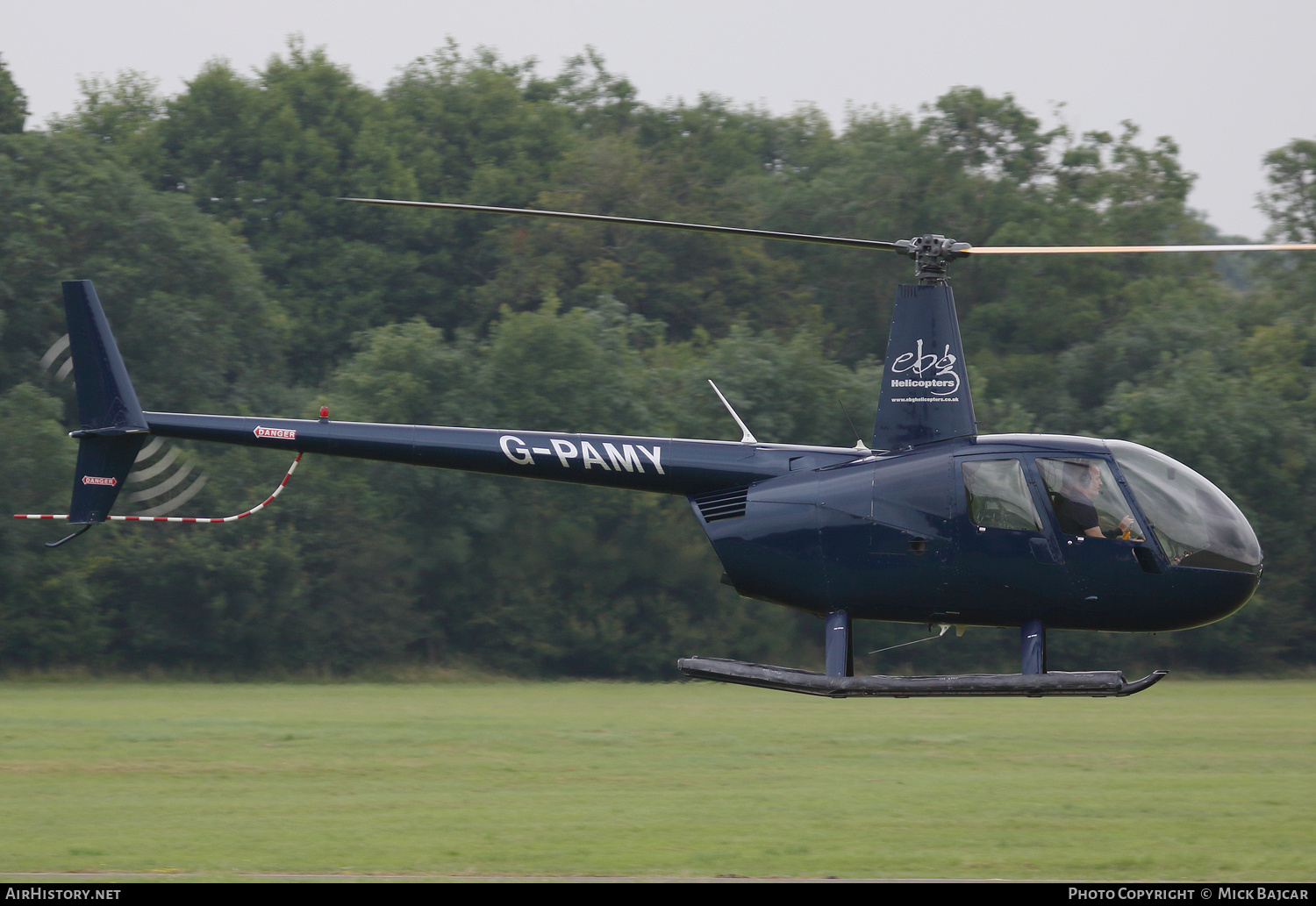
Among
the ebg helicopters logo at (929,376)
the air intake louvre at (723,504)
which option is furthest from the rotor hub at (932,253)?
the air intake louvre at (723,504)

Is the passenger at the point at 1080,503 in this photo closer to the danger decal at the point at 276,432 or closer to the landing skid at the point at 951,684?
the landing skid at the point at 951,684

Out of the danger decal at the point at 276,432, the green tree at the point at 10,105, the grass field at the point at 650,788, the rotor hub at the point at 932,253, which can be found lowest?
the grass field at the point at 650,788

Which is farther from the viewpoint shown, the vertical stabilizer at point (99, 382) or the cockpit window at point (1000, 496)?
the vertical stabilizer at point (99, 382)

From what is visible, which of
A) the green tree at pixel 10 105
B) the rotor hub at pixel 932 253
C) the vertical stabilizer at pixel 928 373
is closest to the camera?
the rotor hub at pixel 932 253

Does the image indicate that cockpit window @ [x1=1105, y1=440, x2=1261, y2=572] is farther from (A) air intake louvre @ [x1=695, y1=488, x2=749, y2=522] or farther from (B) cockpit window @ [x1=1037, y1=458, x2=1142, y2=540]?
(A) air intake louvre @ [x1=695, y1=488, x2=749, y2=522]

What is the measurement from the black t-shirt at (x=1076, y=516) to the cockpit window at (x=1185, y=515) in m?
0.32

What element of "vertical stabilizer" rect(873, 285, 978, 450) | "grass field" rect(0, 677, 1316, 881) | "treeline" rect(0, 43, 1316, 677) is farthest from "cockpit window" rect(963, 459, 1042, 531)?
"treeline" rect(0, 43, 1316, 677)

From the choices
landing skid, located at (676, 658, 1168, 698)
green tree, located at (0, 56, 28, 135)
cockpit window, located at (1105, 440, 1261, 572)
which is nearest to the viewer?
landing skid, located at (676, 658, 1168, 698)

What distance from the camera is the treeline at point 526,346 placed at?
34.2m

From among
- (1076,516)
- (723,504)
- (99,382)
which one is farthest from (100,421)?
(1076,516)

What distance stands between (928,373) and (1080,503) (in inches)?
56.2

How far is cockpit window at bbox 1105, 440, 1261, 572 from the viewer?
9789 mm

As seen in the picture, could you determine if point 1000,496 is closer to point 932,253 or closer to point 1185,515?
point 1185,515

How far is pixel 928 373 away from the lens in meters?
10.5
